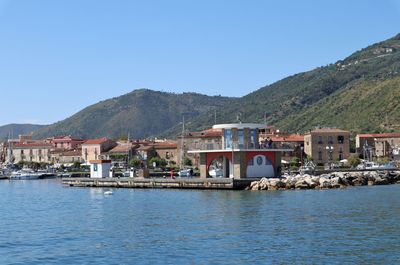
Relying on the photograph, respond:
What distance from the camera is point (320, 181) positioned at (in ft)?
207

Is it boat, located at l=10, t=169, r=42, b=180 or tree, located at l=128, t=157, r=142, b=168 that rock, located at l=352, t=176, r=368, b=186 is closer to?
tree, located at l=128, t=157, r=142, b=168

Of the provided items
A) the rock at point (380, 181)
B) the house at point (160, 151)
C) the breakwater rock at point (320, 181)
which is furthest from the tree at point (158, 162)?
the rock at point (380, 181)

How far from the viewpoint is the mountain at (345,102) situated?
5098 inches

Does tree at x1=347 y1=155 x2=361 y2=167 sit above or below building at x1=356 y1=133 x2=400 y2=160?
below

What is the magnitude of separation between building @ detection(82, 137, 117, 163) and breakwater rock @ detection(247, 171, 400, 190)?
2937 inches

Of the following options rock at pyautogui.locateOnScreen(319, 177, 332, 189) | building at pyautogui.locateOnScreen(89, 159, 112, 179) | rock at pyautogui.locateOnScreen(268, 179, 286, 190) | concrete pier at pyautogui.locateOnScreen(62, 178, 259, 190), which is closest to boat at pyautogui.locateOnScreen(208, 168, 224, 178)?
concrete pier at pyautogui.locateOnScreen(62, 178, 259, 190)

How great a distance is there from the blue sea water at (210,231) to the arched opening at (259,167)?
39.0 ft

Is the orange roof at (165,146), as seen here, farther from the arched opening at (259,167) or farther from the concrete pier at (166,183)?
the arched opening at (259,167)

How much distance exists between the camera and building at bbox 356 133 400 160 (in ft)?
379

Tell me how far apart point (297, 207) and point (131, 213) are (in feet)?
34.4

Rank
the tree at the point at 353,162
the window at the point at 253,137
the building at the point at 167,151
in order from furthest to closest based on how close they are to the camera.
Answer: the building at the point at 167,151, the tree at the point at 353,162, the window at the point at 253,137

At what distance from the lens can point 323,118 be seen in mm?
141500

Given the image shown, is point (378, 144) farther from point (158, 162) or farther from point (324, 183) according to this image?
point (324, 183)

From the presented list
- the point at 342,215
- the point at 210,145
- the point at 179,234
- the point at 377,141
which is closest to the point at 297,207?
the point at 342,215
